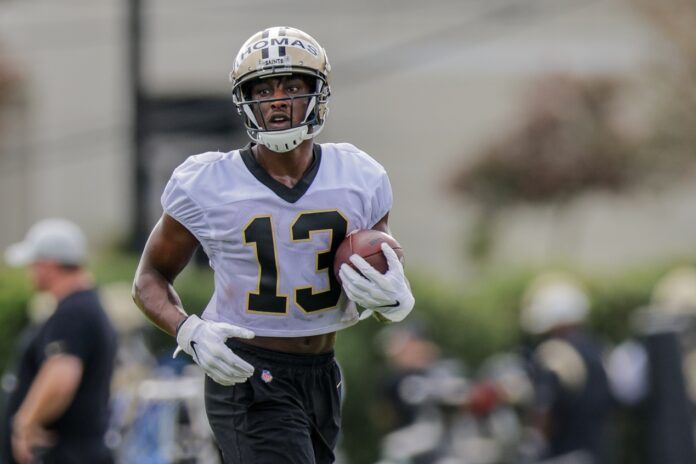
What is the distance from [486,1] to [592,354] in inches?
599

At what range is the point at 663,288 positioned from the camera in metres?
12.3

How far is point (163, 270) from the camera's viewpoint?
500cm

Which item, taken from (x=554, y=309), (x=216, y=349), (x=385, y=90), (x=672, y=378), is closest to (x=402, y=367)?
(x=554, y=309)

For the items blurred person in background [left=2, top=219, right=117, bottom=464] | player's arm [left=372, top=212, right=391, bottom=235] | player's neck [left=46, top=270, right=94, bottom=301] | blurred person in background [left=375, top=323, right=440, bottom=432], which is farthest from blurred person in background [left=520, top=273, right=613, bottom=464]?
player's arm [left=372, top=212, right=391, bottom=235]

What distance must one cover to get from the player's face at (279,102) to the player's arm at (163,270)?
0.46 metres

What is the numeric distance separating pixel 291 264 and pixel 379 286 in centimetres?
35

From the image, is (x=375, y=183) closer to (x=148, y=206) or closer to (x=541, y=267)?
(x=148, y=206)

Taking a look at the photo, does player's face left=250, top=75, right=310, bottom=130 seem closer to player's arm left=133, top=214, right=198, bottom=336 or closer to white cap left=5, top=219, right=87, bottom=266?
player's arm left=133, top=214, right=198, bottom=336

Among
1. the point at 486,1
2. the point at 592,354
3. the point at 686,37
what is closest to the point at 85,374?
the point at 592,354

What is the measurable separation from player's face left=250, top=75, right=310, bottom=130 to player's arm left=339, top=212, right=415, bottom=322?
513 millimetres

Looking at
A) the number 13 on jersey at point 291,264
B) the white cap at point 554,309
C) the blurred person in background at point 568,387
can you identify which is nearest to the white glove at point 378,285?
the number 13 on jersey at point 291,264

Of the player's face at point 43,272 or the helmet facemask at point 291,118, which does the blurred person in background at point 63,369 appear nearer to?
the player's face at point 43,272

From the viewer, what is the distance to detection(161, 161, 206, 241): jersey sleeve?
4.82 metres

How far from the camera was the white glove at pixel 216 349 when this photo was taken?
4.59 m
